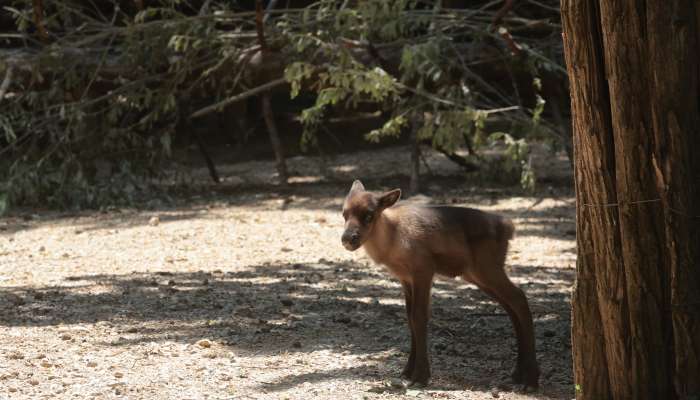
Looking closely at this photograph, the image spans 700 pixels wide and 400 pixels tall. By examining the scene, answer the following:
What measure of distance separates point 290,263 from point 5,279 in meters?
2.21

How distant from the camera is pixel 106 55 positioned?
467 inches

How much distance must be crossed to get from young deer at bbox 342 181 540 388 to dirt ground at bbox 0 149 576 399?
0.23 m

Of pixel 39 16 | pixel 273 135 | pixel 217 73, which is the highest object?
pixel 39 16

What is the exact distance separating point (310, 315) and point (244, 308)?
45 centimetres

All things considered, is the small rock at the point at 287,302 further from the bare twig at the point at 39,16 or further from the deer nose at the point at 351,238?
the bare twig at the point at 39,16

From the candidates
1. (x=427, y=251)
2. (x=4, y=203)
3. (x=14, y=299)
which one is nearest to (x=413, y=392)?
(x=427, y=251)

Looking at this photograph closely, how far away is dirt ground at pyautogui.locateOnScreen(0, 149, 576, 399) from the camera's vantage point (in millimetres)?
5277

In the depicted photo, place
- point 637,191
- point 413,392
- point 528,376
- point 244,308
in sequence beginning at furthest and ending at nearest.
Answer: point 244,308, point 528,376, point 413,392, point 637,191

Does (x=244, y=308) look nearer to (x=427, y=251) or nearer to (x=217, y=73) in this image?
(x=427, y=251)

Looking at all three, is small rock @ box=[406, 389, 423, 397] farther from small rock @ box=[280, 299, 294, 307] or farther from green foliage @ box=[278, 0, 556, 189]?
green foliage @ box=[278, 0, 556, 189]

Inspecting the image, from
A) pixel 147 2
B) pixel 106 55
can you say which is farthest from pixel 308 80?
pixel 147 2

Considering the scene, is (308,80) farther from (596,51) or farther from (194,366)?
(596,51)

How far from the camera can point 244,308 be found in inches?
271

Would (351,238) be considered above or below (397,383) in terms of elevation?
above
